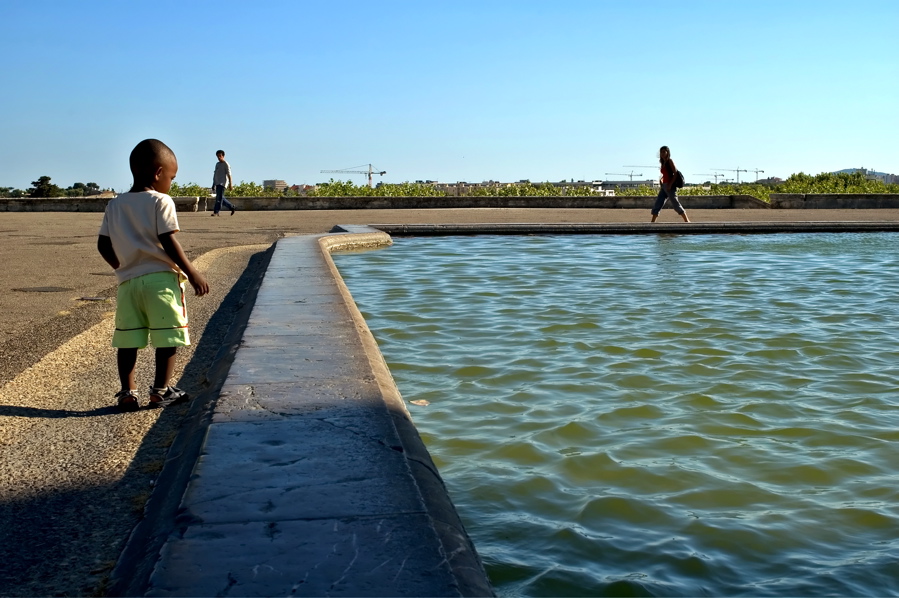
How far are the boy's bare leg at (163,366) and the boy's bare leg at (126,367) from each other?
106 millimetres

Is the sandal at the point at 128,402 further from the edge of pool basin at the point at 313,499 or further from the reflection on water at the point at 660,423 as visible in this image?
the reflection on water at the point at 660,423

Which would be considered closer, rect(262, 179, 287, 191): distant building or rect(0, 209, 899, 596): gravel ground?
rect(0, 209, 899, 596): gravel ground

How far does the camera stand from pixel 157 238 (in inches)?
165

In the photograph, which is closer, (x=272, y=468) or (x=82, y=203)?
(x=272, y=468)

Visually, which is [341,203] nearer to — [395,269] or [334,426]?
[395,269]

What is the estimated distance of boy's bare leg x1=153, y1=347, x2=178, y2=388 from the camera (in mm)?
4195

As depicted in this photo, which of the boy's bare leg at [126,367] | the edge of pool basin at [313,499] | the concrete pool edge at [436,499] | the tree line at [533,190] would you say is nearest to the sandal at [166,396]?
the boy's bare leg at [126,367]

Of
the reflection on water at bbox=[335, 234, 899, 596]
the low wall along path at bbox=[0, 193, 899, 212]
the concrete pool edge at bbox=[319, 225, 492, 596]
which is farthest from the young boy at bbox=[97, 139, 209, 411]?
the low wall along path at bbox=[0, 193, 899, 212]

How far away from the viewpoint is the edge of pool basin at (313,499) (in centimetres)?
206

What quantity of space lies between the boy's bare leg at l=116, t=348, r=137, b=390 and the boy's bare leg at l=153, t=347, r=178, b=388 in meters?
0.11

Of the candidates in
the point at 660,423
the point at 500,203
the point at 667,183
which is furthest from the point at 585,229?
the point at 500,203

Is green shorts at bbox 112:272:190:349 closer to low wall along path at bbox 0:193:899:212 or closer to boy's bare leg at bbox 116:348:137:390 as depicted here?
boy's bare leg at bbox 116:348:137:390

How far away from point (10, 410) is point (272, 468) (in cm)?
184

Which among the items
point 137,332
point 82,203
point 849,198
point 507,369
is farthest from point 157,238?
point 849,198
